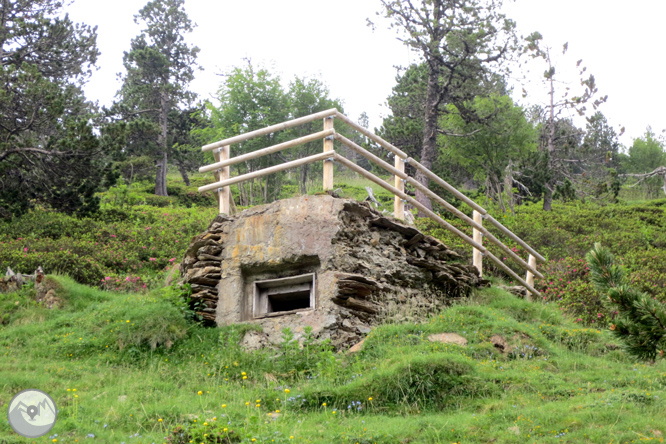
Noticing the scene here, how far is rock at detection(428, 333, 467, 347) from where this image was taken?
834 cm

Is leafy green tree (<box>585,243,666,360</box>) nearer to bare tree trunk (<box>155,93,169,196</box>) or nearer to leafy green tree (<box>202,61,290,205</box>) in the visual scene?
leafy green tree (<box>202,61,290,205</box>)

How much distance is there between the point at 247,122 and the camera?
→ 21.6m

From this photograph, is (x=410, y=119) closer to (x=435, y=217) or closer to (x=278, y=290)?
(x=435, y=217)

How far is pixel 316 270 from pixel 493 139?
15.1 metres

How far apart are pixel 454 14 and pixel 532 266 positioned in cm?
1180

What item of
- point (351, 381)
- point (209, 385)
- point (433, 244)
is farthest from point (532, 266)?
point (209, 385)

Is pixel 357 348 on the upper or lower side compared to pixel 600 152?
lower

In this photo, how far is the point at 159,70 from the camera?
105 feet

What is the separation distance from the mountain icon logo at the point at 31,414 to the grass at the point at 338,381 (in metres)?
0.45

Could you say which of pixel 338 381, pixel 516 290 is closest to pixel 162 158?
pixel 516 290

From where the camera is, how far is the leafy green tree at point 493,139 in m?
22.0

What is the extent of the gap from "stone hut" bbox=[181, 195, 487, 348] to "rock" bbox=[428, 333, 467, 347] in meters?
0.76

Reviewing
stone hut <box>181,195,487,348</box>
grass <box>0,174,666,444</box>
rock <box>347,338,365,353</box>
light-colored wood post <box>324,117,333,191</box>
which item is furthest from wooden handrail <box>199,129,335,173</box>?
rock <box>347,338,365,353</box>

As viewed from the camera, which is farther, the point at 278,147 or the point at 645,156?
the point at 645,156
